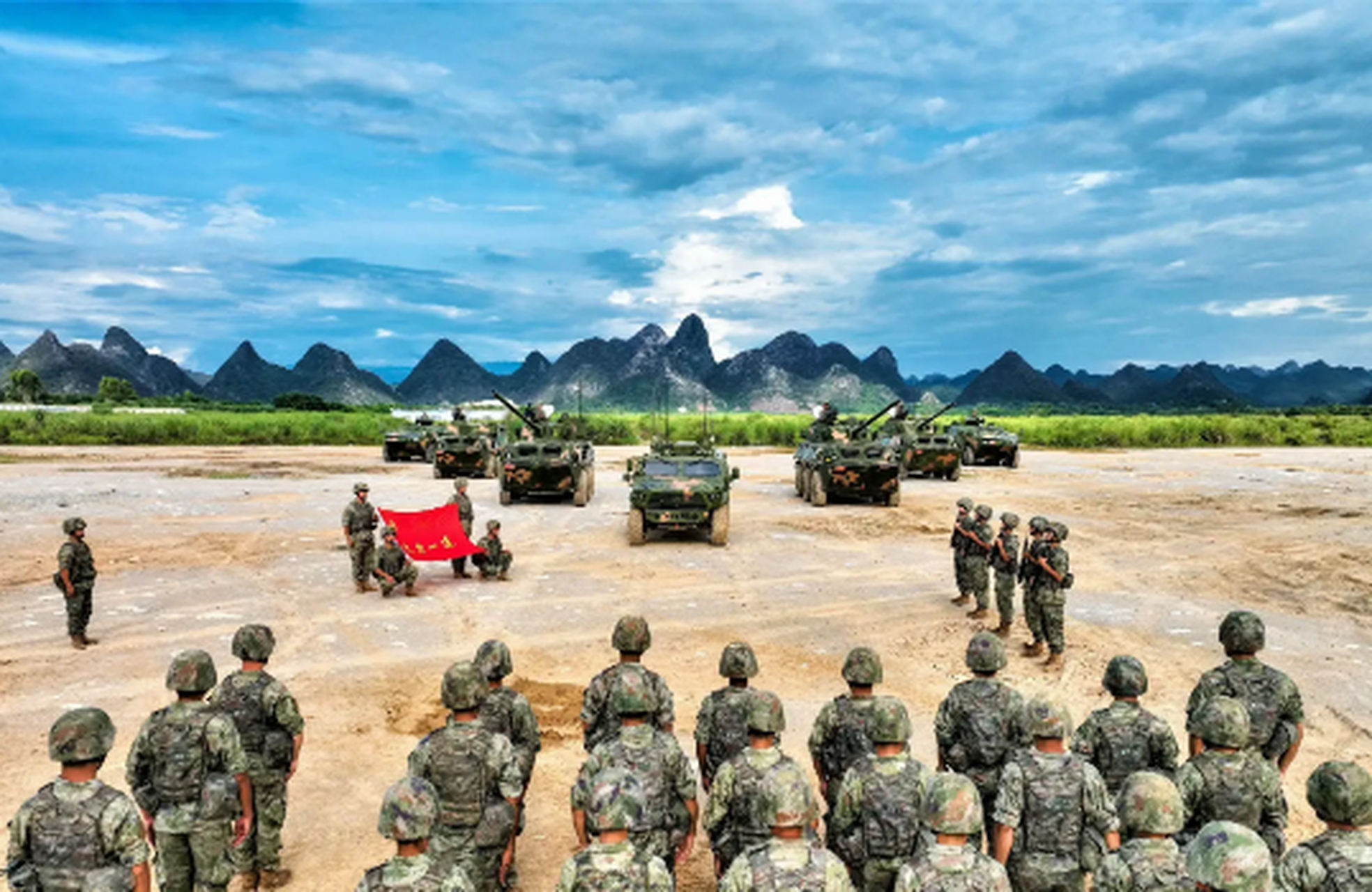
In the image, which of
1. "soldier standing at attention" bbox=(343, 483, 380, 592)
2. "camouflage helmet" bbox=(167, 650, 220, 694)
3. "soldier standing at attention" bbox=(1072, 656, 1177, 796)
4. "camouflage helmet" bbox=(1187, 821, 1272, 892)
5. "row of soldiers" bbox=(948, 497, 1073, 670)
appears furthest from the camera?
"soldier standing at attention" bbox=(343, 483, 380, 592)

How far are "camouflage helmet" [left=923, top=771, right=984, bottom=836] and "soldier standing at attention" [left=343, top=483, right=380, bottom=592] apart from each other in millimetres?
10541

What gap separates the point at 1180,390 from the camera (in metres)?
157

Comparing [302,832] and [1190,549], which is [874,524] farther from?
[302,832]

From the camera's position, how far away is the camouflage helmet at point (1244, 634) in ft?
18.6

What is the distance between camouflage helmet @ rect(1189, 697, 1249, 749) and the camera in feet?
14.6

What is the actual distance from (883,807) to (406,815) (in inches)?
90.0

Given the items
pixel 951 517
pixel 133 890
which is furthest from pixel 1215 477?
pixel 133 890

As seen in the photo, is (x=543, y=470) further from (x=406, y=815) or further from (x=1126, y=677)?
(x=406, y=815)

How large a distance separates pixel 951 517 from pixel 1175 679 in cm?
1151

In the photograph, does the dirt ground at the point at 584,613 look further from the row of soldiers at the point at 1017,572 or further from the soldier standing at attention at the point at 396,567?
the row of soldiers at the point at 1017,572

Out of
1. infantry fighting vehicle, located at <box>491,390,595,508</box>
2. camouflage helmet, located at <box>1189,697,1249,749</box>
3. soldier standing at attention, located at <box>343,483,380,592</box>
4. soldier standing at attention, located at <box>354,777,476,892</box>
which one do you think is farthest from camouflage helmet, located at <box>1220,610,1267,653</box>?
infantry fighting vehicle, located at <box>491,390,595,508</box>

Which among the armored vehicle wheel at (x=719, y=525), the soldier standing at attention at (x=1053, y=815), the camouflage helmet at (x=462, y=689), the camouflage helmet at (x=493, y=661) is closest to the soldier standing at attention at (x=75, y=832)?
the camouflage helmet at (x=462, y=689)

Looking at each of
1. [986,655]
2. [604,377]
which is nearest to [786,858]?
[986,655]

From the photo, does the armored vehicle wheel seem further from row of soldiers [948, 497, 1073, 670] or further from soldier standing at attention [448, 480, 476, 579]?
row of soldiers [948, 497, 1073, 670]
